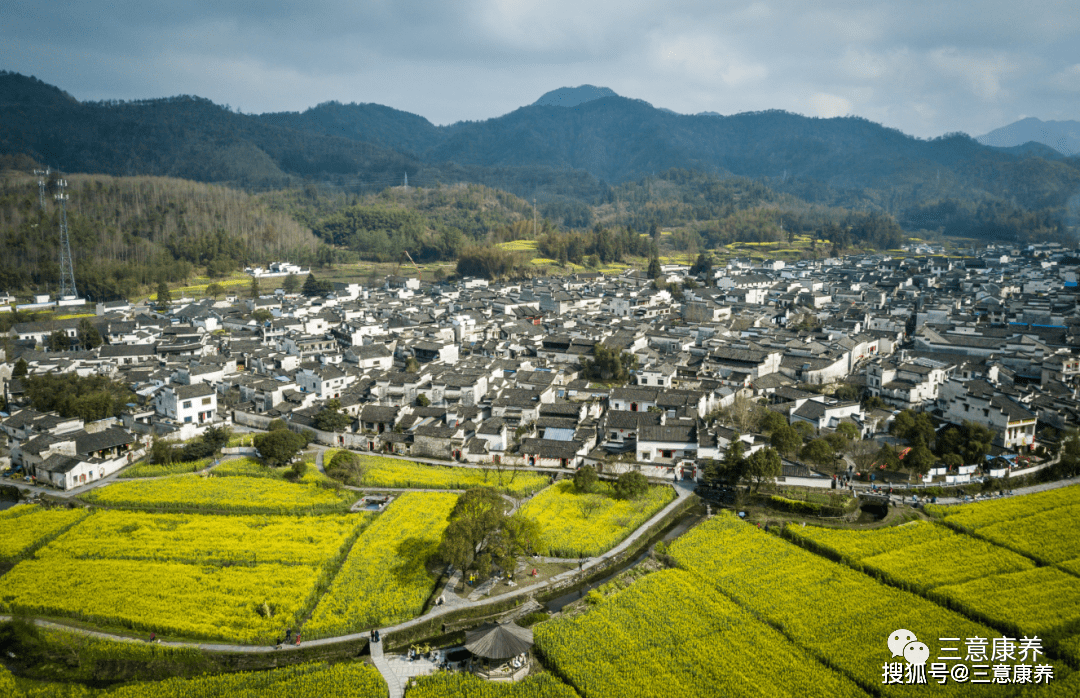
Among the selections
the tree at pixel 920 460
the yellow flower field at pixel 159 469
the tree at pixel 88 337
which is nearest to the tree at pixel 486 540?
the yellow flower field at pixel 159 469

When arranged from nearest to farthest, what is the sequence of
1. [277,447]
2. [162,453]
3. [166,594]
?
[166,594], [277,447], [162,453]

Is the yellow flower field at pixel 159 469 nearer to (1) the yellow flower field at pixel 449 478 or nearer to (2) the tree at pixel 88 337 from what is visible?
(1) the yellow flower field at pixel 449 478

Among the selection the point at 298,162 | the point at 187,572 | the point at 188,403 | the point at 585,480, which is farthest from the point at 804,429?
the point at 298,162

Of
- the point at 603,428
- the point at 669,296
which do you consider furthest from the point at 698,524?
the point at 669,296

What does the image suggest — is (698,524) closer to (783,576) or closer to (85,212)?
(783,576)

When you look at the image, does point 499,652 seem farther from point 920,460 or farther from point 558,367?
point 558,367
